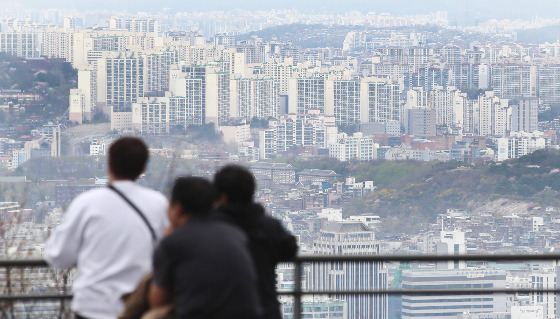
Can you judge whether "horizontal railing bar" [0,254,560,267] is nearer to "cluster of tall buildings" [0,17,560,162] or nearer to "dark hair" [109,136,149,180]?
"dark hair" [109,136,149,180]

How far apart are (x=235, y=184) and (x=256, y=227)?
0.12 m

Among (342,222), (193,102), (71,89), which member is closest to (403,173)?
(342,222)

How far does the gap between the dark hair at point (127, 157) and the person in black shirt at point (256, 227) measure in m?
0.18

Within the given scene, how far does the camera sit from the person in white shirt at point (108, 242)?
1993 mm

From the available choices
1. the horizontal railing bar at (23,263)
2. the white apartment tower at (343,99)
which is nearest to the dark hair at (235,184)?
the horizontal railing bar at (23,263)

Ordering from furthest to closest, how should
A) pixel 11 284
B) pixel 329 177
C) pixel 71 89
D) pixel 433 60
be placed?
pixel 433 60 → pixel 71 89 → pixel 329 177 → pixel 11 284

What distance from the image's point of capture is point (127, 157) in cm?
203

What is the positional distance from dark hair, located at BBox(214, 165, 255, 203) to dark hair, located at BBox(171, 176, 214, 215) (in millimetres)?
131

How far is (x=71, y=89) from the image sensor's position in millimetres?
64750

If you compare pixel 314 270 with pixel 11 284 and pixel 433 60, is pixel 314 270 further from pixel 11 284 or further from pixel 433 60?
pixel 433 60

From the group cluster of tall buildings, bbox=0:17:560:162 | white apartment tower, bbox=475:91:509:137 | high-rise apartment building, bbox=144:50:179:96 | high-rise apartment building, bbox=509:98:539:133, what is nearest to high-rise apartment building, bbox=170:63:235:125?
cluster of tall buildings, bbox=0:17:560:162

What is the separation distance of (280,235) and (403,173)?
55.4 meters

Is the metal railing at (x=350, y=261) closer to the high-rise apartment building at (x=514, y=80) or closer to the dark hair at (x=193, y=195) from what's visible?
the dark hair at (x=193, y=195)

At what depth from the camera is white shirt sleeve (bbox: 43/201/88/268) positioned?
6.53 feet
